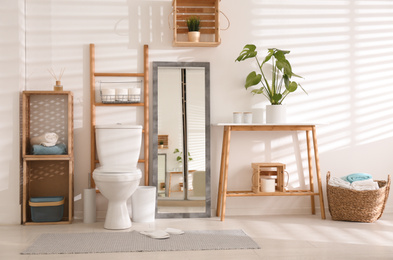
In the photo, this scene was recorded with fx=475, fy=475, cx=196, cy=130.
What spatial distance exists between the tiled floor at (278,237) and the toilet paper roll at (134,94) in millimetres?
1111

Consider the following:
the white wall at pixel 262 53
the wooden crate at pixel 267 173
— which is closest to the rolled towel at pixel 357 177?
the white wall at pixel 262 53

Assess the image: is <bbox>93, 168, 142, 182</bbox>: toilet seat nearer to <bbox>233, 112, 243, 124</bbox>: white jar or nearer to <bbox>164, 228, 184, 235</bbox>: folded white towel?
<bbox>164, 228, 184, 235</bbox>: folded white towel

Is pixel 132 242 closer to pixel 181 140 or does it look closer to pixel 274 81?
pixel 181 140

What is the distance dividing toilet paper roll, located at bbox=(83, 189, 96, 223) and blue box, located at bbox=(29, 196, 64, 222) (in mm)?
199

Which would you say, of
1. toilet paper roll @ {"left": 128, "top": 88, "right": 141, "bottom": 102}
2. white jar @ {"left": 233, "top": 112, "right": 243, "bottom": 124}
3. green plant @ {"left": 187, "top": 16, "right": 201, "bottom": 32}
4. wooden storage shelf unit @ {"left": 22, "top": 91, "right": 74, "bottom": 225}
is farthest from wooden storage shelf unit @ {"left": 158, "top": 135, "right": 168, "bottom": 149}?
green plant @ {"left": 187, "top": 16, "right": 201, "bottom": 32}

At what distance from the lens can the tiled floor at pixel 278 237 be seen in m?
3.03

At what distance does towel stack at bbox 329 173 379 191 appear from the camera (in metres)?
4.14

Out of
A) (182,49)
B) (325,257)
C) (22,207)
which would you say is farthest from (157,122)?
(325,257)

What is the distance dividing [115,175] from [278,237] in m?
1.34

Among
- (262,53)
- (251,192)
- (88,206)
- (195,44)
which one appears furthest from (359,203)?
(88,206)

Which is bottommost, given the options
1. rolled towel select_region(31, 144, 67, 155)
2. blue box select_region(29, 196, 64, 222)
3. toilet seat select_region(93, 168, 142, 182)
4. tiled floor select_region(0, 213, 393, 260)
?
tiled floor select_region(0, 213, 393, 260)

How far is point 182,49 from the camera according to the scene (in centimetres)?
446

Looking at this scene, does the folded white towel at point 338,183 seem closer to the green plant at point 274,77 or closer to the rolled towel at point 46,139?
the green plant at point 274,77

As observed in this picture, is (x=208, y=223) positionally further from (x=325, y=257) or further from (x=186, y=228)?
(x=325, y=257)
